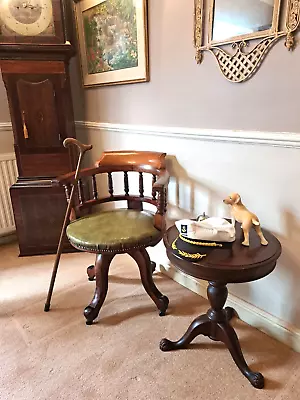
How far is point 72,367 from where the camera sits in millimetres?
1452

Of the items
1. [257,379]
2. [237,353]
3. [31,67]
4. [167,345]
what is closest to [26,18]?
[31,67]

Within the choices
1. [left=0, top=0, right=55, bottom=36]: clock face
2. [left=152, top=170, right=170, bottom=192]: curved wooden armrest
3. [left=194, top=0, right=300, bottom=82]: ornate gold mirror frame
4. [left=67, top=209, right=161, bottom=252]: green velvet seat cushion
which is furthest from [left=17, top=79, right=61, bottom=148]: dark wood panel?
[left=194, top=0, right=300, bottom=82]: ornate gold mirror frame

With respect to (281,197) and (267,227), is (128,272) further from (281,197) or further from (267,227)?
(281,197)

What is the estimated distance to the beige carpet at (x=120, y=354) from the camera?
4.36ft

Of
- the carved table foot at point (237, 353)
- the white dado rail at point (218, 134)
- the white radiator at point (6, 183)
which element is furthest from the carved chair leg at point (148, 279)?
the white radiator at point (6, 183)

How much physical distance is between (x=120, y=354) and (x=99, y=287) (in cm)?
36

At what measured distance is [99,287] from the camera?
5.67 feet

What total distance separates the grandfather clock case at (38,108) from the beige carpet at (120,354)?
0.51m

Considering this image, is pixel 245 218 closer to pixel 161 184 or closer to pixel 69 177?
pixel 161 184

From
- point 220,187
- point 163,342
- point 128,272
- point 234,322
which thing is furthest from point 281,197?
point 128,272

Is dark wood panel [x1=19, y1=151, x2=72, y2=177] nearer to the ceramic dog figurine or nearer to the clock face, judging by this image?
the clock face

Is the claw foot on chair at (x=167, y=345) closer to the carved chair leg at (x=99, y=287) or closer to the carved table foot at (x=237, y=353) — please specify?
the carved table foot at (x=237, y=353)

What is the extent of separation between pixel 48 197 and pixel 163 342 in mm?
1324

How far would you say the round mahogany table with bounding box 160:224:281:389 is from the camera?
118cm
